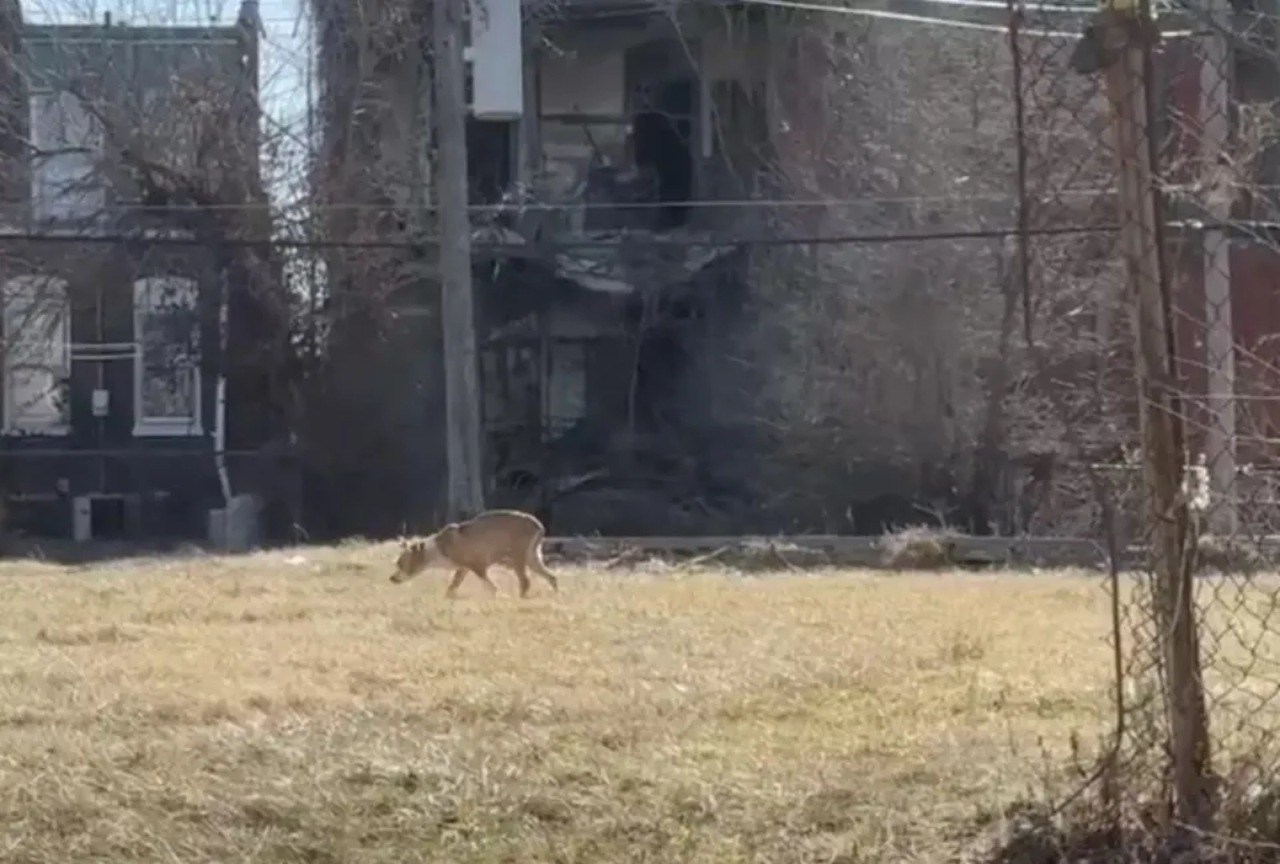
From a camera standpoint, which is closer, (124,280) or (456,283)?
(456,283)

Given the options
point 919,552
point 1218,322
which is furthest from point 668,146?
point 1218,322

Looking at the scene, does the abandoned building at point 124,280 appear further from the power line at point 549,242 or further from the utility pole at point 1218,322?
the utility pole at point 1218,322

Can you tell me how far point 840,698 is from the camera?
5852 millimetres

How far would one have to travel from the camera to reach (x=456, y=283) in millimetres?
19172

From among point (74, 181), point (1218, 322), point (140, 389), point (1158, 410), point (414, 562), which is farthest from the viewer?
point (140, 389)

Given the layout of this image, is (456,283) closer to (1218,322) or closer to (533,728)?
(533,728)

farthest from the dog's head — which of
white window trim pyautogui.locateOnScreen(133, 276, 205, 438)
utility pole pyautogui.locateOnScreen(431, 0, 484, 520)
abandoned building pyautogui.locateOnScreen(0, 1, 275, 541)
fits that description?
white window trim pyautogui.locateOnScreen(133, 276, 205, 438)

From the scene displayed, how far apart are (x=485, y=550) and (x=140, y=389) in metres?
13.9

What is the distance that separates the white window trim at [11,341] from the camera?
23859 mm

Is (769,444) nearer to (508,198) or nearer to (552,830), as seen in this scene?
(508,198)

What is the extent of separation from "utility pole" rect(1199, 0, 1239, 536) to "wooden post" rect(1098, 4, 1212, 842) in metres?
0.14

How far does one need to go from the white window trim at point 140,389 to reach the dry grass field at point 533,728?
14.7 m

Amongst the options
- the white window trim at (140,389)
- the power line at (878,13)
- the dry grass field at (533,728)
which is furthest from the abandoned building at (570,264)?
the dry grass field at (533,728)

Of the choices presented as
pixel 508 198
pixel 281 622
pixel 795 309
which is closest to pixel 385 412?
pixel 508 198
